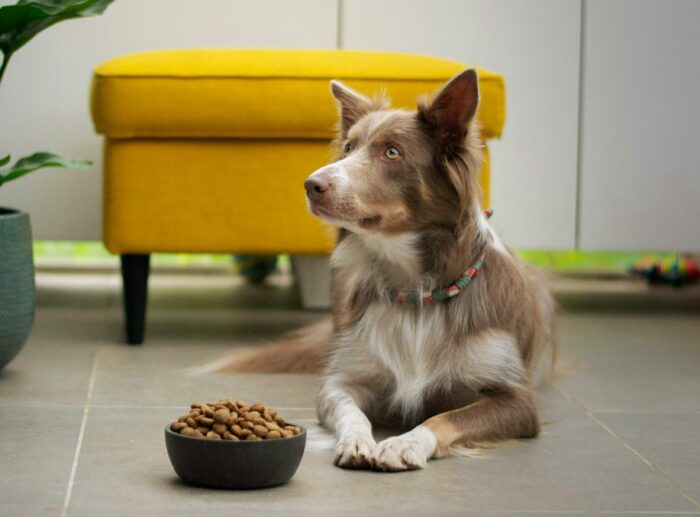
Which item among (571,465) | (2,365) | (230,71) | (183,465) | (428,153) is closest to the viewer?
(183,465)

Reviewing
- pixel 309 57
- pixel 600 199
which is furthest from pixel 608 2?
pixel 309 57

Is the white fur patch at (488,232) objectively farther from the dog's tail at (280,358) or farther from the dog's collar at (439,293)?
the dog's tail at (280,358)

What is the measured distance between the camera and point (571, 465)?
2178mm

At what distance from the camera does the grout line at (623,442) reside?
2.00 meters

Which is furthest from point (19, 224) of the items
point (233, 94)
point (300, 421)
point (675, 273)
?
point (675, 273)

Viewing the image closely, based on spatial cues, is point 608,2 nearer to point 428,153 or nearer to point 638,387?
point 638,387

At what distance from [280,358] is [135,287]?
0.53 metres

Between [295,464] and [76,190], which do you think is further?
[76,190]

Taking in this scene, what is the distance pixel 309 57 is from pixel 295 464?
176cm

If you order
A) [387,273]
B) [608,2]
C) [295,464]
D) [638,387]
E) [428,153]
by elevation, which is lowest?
[638,387]

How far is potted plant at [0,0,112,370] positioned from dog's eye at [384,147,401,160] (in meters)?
0.87

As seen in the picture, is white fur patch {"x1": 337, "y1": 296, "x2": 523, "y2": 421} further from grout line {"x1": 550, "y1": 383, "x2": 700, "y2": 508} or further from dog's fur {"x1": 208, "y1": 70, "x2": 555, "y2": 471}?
grout line {"x1": 550, "y1": 383, "x2": 700, "y2": 508}

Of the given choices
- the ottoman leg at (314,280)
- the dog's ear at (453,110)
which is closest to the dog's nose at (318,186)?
the dog's ear at (453,110)

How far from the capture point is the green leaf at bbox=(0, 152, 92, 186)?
9.12 feet
